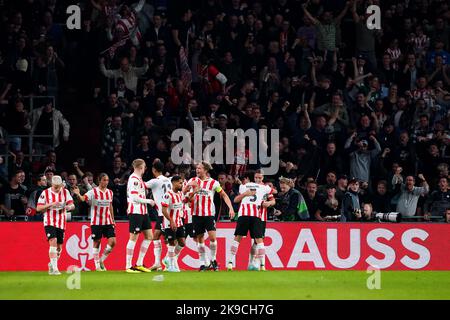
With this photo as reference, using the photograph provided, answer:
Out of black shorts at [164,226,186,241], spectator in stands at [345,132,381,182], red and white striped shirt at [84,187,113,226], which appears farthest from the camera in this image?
spectator in stands at [345,132,381,182]

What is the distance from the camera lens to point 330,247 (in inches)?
985

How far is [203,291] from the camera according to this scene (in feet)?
58.2

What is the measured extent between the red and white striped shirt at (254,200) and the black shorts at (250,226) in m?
0.08

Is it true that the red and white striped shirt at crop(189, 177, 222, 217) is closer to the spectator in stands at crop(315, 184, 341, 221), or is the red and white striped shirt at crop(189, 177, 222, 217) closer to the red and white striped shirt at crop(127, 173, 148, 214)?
the red and white striped shirt at crop(127, 173, 148, 214)

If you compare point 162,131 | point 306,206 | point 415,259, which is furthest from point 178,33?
point 415,259

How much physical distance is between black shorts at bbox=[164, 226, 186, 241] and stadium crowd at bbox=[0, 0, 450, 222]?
7.13 ft

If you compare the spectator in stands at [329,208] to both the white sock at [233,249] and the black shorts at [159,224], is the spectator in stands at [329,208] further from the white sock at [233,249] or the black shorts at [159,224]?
the black shorts at [159,224]

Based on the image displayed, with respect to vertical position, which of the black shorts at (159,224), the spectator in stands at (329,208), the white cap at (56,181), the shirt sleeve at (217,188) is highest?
the white cap at (56,181)

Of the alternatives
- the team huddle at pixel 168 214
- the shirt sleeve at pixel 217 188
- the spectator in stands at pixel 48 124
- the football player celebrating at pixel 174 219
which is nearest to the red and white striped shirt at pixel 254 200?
the team huddle at pixel 168 214

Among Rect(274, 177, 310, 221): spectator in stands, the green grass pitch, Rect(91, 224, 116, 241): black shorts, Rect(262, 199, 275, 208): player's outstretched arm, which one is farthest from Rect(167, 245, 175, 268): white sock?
Rect(274, 177, 310, 221): spectator in stands

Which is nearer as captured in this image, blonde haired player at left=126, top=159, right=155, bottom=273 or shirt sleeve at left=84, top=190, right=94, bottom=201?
blonde haired player at left=126, top=159, right=155, bottom=273

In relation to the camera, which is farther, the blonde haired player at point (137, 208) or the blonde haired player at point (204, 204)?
the blonde haired player at point (204, 204)

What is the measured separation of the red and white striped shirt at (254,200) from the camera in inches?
902

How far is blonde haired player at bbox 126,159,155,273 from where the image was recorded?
70.5ft
